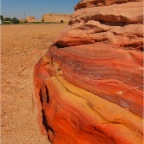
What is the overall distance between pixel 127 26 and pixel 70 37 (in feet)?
6.80

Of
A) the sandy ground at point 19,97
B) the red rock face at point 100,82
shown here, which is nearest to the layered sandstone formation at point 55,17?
the sandy ground at point 19,97

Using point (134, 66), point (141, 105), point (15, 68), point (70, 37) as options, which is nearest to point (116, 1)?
point (70, 37)

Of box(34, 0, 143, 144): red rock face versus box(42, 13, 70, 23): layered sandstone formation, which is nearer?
box(34, 0, 143, 144): red rock face

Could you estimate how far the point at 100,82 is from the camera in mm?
6305

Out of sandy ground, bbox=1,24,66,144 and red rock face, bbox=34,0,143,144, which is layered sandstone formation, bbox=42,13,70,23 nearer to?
sandy ground, bbox=1,24,66,144

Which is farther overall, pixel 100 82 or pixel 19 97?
pixel 19 97

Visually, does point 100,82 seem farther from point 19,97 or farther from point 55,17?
point 55,17

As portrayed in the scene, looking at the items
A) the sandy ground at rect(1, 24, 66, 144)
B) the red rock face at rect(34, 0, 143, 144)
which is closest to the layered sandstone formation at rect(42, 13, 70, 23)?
the sandy ground at rect(1, 24, 66, 144)

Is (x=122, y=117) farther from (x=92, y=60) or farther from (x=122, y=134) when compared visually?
(x=92, y=60)

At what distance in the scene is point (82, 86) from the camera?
6551mm

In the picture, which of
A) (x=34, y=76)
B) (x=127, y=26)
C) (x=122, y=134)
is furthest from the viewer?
(x=34, y=76)

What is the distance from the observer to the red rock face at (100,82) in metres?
5.48

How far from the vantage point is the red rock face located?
18.0ft

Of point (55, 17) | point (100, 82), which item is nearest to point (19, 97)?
point (100, 82)
